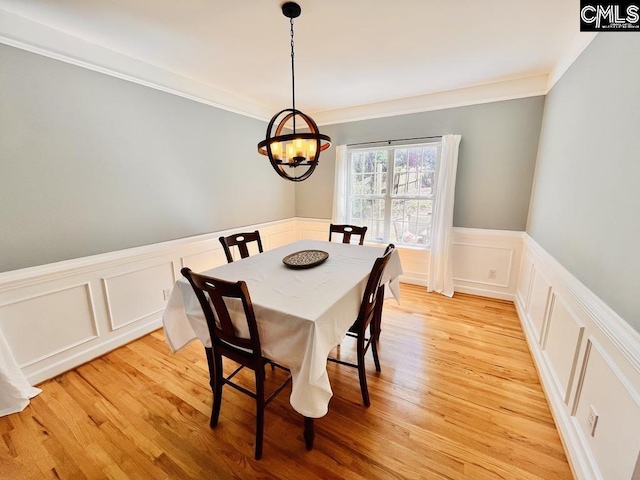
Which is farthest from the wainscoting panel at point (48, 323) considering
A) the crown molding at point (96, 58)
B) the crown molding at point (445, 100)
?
the crown molding at point (445, 100)

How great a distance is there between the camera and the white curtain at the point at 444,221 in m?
3.25

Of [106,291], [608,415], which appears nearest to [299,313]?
[608,415]

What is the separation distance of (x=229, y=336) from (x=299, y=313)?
0.46 m

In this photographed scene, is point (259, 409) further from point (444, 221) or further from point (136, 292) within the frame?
point (444, 221)

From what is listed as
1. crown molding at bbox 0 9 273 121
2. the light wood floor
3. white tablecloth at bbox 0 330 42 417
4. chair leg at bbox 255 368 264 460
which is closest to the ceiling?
crown molding at bbox 0 9 273 121

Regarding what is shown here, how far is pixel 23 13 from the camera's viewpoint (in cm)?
175

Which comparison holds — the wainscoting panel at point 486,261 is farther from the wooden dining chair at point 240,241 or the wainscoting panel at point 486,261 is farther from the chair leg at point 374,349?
the wooden dining chair at point 240,241

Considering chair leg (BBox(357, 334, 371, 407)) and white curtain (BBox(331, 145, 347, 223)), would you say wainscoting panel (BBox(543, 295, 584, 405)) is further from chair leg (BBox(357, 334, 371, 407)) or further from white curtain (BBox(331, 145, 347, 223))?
white curtain (BBox(331, 145, 347, 223))

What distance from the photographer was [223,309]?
1.35 metres

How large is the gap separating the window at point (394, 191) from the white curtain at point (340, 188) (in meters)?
0.09

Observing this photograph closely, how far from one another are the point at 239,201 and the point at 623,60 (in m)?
3.55

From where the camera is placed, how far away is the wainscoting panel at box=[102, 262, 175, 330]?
2346 millimetres

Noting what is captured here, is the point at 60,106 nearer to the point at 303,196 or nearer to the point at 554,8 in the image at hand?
the point at 303,196

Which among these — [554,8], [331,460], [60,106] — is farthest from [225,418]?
[554,8]
